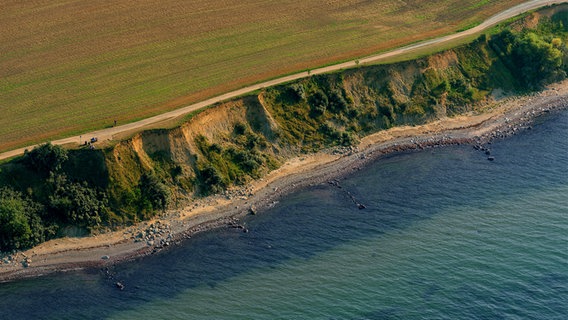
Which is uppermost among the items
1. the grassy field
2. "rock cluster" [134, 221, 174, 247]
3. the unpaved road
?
the grassy field

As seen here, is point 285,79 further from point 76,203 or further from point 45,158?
point 45,158

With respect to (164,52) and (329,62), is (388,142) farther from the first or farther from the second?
(164,52)

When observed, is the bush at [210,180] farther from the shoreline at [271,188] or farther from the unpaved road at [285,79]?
the unpaved road at [285,79]

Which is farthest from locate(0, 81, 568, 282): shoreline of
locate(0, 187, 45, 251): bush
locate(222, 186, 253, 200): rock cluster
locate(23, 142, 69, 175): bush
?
locate(23, 142, 69, 175): bush

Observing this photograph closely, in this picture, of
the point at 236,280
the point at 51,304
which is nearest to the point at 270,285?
the point at 236,280

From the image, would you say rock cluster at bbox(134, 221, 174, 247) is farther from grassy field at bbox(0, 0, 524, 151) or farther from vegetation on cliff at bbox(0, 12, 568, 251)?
grassy field at bbox(0, 0, 524, 151)
